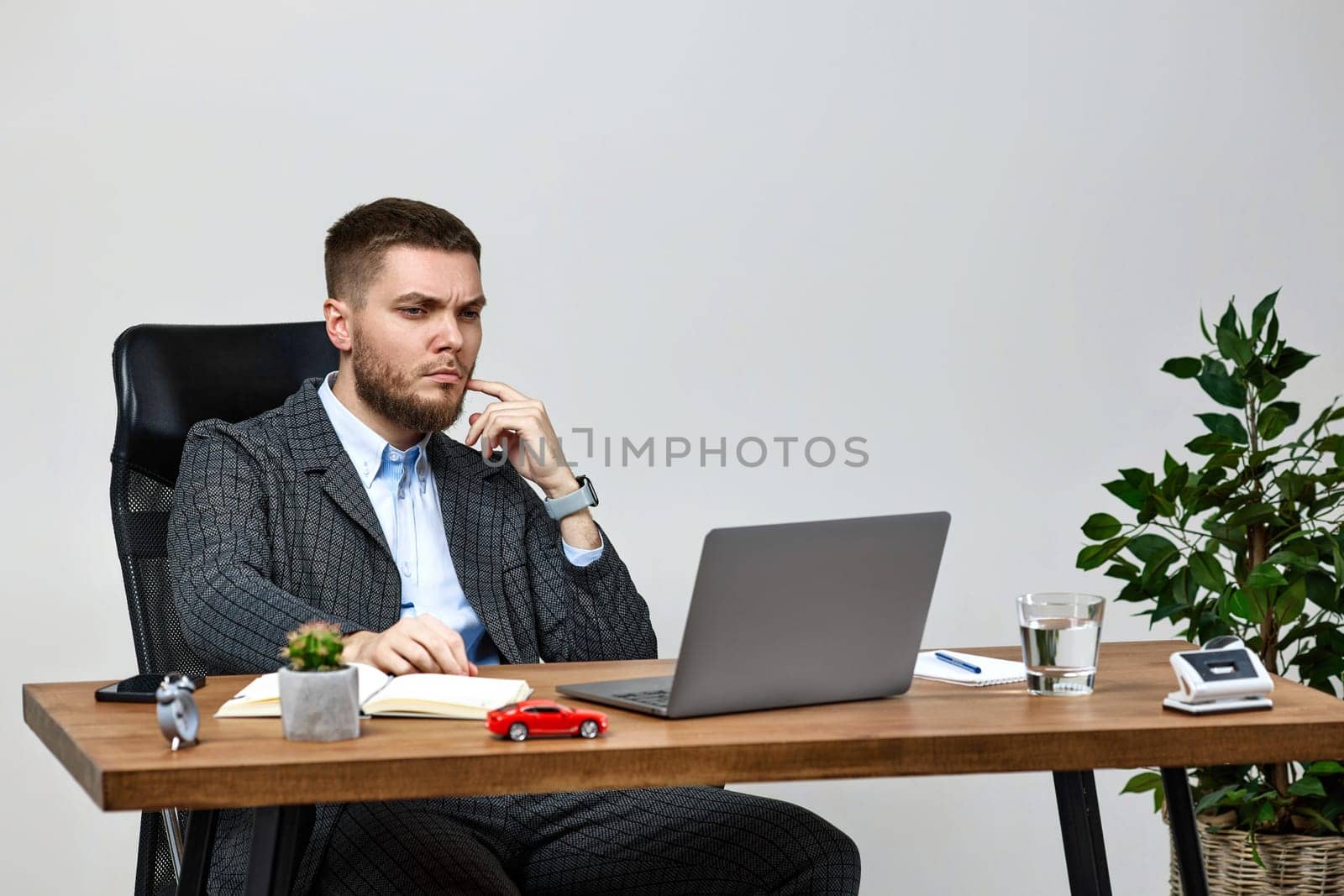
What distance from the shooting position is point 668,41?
3.28m

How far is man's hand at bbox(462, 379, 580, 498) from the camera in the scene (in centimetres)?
227

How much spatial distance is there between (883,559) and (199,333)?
3.93 ft

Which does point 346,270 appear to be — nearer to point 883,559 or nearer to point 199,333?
point 199,333

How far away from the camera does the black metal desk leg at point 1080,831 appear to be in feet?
5.92

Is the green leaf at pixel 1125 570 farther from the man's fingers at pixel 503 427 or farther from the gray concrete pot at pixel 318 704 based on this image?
the gray concrete pot at pixel 318 704

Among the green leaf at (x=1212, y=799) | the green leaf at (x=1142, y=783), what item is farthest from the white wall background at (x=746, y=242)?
the green leaf at (x=1212, y=799)

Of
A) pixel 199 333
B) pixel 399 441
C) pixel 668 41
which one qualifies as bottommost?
pixel 399 441

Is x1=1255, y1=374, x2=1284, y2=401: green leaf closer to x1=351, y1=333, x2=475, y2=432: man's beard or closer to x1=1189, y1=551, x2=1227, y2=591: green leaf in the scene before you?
x1=1189, y1=551, x2=1227, y2=591: green leaf

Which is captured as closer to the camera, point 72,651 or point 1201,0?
point 72,651

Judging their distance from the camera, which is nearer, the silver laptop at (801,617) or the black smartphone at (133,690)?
the silver laptop at (801,617)

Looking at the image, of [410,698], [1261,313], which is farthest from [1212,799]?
[410,698]

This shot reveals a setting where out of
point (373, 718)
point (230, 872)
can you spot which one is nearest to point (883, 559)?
point (373, 718)

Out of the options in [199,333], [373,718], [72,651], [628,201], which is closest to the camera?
[373,718]

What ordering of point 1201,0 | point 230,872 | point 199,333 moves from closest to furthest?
point 230,872
point 199,333
point 1201,0
